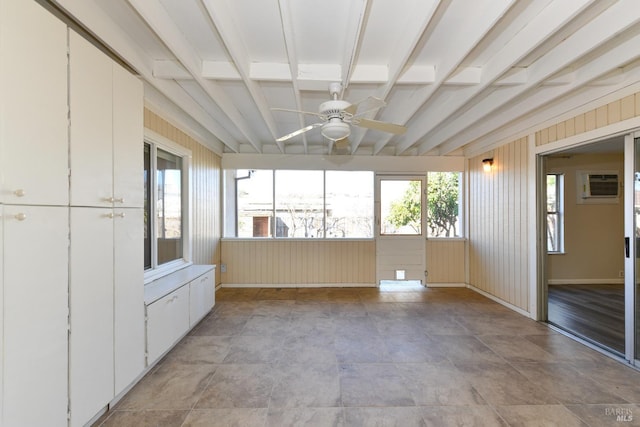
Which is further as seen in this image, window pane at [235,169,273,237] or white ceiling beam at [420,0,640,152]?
window pane at [235,169,273,237]

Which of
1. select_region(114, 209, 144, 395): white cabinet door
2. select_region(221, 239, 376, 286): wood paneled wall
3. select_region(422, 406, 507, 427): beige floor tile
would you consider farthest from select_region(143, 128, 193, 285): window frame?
select_region(422, 406, 507, 427): beige floor tile

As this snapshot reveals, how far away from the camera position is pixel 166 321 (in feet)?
9.05

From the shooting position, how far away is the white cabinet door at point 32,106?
1.31 meters

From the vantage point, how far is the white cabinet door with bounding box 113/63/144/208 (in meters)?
2.03

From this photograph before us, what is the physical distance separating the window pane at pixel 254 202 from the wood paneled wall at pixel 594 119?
4343 millimetres

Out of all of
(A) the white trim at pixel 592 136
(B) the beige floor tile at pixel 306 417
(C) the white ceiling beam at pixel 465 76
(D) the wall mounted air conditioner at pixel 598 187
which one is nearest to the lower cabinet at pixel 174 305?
(B) the beige floor tile at pixel 306 417

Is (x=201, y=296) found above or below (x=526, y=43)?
below

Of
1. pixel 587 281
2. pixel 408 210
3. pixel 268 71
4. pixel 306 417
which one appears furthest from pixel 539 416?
pixel 587 281

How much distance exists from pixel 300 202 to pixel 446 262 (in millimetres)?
3089

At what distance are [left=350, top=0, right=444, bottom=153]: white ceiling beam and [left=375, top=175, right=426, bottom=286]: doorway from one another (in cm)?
293

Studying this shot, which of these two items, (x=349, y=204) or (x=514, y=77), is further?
(x=349, y=204)

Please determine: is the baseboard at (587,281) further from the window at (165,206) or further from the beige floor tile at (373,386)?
the window at (165,206)

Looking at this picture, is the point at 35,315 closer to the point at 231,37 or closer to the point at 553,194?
the point at 231,37

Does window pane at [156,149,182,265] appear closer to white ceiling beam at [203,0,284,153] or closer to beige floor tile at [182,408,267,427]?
white ceiling beam at [203,0,284,153]
